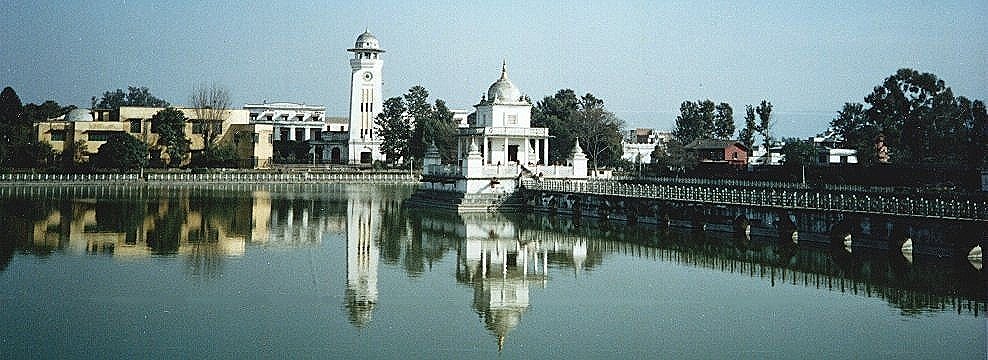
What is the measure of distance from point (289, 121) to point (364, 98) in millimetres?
15035

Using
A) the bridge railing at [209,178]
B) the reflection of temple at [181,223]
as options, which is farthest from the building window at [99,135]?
the reflection of temple at [181,223]

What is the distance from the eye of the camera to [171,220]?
130 feet

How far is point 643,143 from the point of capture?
4134 inches

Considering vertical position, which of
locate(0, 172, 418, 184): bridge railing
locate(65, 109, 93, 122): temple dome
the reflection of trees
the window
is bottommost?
the reflection of trees

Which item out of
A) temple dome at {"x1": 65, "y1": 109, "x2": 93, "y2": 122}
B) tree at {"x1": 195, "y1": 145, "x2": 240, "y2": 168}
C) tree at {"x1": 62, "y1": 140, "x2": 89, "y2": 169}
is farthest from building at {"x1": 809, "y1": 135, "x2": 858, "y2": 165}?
temple dome at {"x1": 65, "y1": 109, "x2": 93, "y2": 122}

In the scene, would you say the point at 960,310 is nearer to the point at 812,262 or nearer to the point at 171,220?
the point at 812,262

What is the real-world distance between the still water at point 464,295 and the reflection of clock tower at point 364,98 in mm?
55652

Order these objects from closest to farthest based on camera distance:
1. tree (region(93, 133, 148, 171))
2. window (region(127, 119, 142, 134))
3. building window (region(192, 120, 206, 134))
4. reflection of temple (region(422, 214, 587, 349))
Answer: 1. reflection of temple (region(422, 214, 587, 349))
2. tree (region(93, 133, 148, 171))
3. window (region(127, 119, 142, 134))
4. building window (region(192, 120, 206, 134))

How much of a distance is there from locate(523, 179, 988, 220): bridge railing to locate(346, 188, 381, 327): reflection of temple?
329 inches

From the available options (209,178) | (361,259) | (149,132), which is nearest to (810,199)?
(361,259)

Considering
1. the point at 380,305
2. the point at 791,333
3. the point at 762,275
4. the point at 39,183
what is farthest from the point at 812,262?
the point at 39,183

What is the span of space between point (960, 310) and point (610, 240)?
48.1ft

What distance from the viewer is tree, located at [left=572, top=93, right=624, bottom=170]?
72500mm

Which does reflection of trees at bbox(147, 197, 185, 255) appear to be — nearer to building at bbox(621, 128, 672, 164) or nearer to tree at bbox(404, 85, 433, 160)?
tree at bbox(404, 85, 433, 160)
